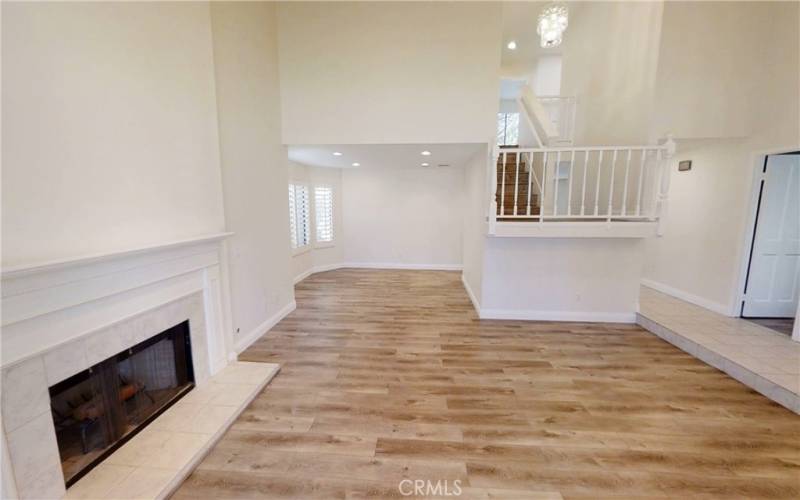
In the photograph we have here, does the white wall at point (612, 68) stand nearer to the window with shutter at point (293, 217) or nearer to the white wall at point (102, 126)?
the white wall at point (102, 126)

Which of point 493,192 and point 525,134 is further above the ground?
Answer: point 525,134

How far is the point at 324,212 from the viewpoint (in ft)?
23.7

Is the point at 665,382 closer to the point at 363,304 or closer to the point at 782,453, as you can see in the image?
the point at 782,453

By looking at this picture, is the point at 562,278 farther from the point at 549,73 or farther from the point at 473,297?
the point at 549,73

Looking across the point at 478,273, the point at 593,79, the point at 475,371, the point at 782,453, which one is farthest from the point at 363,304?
the point at 593,79

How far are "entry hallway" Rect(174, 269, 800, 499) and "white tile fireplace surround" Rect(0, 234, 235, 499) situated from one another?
28.1 inches

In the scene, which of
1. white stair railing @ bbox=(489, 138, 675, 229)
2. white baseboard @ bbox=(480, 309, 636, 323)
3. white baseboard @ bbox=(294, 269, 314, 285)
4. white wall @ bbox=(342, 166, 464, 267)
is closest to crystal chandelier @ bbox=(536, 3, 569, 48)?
white stair railing @ bbox=(489, 138, 675, 229)

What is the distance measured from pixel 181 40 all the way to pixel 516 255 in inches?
162

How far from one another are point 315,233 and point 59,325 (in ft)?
18.3

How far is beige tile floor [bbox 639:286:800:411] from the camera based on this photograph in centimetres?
267

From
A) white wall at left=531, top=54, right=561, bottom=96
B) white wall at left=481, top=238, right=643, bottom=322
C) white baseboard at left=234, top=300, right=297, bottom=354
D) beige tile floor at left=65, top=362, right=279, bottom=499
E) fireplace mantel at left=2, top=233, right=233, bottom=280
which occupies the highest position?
white wall at left=531, top=54, right=561, bottom=96

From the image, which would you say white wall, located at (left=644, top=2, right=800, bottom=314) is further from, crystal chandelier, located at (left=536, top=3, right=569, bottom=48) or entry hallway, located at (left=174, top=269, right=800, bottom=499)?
entry hallway, located at (left=174, top=269, right=800, bottom=499)

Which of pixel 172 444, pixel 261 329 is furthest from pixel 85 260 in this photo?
pixel 261 329

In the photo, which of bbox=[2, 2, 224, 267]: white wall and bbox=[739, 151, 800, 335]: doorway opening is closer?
bbox=[2, 2, 224, 267]: white wall
